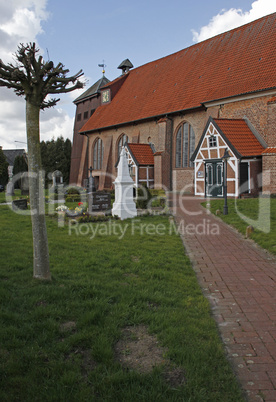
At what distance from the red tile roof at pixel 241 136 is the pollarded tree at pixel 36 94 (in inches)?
661

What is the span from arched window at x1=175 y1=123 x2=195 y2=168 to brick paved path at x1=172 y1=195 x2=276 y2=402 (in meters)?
17.9

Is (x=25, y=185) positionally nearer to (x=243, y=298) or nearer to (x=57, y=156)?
(x=243, y=298)

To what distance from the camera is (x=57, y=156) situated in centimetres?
5800

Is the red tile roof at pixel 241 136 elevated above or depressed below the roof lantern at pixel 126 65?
below

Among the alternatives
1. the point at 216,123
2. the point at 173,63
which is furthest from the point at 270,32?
the point at 173,63

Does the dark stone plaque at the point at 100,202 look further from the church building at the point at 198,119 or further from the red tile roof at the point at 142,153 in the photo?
the red tile roof at the point at 142,153

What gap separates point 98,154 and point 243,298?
36.6 m

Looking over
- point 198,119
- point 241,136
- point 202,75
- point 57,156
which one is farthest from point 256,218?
point 57,156

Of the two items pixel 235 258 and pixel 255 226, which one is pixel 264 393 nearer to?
pixel 235 258

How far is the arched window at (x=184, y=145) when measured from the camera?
90.5ft

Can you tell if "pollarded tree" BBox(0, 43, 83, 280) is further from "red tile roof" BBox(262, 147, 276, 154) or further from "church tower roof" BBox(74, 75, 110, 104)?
"church tower roof" BBox(74, 75, 110, 104)

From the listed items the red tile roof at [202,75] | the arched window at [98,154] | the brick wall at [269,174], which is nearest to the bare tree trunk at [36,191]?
the brick wall at [269,174]

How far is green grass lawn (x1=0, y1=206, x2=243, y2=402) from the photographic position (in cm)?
292

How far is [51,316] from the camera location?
4.22 meters
